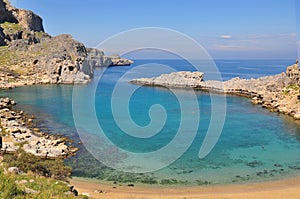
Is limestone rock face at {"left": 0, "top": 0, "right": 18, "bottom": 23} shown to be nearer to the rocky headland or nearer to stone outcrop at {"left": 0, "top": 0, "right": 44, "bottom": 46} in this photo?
stone outcrop at {"left": 0, "top": 0, "right": 44, "bottom": 46}

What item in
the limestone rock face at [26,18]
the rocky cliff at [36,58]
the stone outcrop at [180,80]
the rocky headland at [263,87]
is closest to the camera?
the rocky headland at [263,87]

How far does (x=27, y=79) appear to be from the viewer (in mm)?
81312

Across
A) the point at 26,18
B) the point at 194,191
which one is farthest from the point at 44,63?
the point at 194,191

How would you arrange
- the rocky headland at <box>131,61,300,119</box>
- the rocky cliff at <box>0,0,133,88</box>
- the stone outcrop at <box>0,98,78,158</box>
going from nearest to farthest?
1. the stone outcrop at <box>0,98,78,158</box>
2. the rocky headland at <box>131,61,300,119</box>
3. the rocky cliff at <box>0,0,133,88</box>

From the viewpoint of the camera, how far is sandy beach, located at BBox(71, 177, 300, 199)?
19188 millimetres

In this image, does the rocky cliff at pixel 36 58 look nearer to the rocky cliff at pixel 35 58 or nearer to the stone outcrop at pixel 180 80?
the rocky cliff at pixel 35 58

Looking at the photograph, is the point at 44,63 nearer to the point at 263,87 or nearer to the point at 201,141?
the point at 263,87

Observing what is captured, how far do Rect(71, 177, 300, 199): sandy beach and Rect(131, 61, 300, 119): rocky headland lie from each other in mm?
26787

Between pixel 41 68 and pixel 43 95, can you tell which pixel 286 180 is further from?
pixel 41 68

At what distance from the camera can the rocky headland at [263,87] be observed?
163 ft

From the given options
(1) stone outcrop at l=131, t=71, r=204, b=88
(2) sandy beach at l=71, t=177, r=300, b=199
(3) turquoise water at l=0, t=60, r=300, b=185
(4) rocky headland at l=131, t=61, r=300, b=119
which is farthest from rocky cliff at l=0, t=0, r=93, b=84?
(2) sandy beach at l=71, t=177, r=300, b=199

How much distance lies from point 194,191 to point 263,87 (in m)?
50.9

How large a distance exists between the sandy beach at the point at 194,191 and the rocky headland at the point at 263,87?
2679 cm

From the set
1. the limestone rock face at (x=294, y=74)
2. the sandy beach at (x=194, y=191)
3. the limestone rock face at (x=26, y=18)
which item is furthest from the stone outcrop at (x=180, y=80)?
the limestone rock face at (x=26, y=18)
